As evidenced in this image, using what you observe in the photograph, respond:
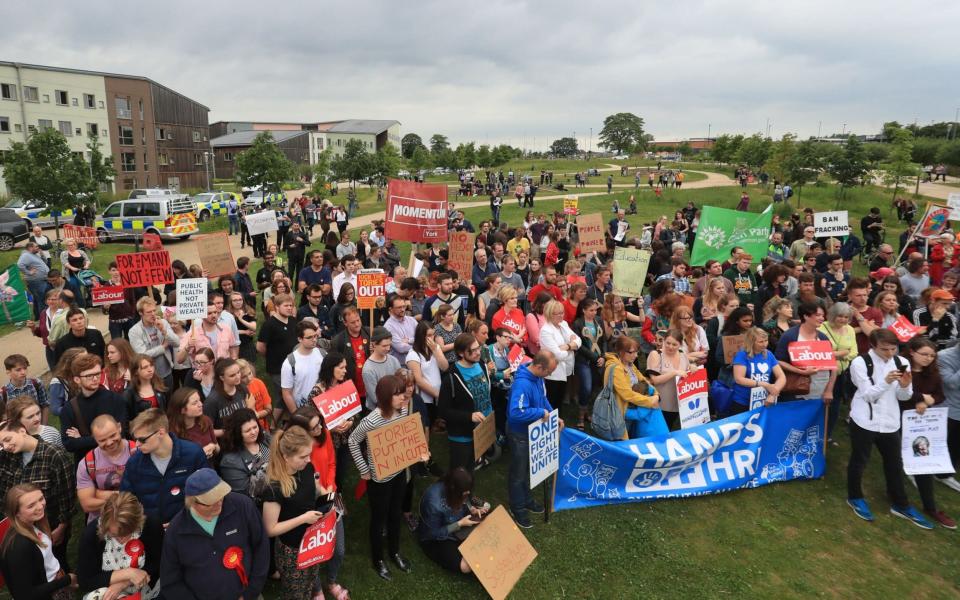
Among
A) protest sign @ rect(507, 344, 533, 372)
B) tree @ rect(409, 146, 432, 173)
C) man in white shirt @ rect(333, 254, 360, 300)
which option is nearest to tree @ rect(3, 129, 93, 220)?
man in white shirt @ rect(333, 254, 360, 300)

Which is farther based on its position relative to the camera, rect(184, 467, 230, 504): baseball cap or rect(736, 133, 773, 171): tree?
rect(736, 133, 773, 171): tree

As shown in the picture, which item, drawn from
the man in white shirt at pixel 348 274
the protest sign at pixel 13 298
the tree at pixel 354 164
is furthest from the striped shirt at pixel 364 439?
the tree at pixel 354 164

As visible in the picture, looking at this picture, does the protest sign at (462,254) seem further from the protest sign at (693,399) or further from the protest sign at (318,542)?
the protest sign at (318,542)

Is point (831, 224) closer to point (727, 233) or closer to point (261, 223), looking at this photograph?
point (727, 233)

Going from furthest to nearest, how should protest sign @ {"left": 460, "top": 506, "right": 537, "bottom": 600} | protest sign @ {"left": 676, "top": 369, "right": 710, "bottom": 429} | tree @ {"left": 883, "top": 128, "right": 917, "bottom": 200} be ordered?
tree @ {"left": 883, "top": 128, "right": 917, "bottom": 200} → protest sign @ {"left": 676, "top": 369, "right": 710, "bottom": 429} → protest sign @ {"left": 460, "top": 506, "right": 537, "bottom": 600}

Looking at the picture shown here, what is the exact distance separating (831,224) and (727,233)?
15.9 ft

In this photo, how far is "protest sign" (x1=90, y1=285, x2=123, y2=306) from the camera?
874 centimetres

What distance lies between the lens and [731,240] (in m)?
12.2

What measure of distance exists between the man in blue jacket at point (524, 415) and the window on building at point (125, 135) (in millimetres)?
64199

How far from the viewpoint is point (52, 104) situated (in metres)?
50.8

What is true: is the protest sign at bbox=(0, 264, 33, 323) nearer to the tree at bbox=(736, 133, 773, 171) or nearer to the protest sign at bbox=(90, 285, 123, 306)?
the protest sign at bbox=(90, 285, 123, 306)

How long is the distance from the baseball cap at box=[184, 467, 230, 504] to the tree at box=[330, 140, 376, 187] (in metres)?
54.2

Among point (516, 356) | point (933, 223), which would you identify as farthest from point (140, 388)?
point (933, 223)

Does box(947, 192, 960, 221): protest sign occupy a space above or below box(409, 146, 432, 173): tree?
below
